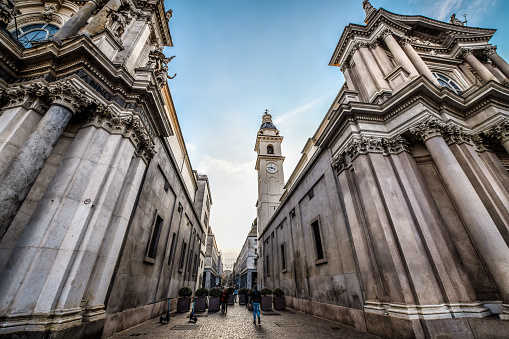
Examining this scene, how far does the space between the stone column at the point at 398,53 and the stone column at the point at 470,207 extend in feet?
15.5

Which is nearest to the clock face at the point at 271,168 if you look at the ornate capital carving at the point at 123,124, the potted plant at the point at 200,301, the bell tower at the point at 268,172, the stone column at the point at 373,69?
the bell tower at the point at 268,172

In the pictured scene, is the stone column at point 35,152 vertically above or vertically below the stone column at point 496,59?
below

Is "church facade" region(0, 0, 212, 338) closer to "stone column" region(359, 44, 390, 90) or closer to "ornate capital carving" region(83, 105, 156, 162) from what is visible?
"ornate capital carving" region(83, 105, 156, 162)

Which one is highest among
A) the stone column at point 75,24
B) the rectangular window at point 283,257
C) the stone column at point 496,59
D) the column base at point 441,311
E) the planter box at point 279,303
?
the stone column at point 496,59

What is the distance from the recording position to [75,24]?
31.3 ft

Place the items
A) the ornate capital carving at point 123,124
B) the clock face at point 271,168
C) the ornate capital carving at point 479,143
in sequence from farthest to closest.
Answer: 1. the clock face at point 271,168
2. the ornate capital carving at point 479,143
3. the ornate capital carving at point 123,124

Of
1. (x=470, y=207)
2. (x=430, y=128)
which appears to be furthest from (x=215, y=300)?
(x=430, y=128)

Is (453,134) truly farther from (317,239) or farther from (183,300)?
(183,300)

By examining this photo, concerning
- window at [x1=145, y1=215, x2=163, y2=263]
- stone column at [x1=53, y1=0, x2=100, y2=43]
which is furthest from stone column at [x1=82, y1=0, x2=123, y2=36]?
window at [x1=145, y1=215, x2=163, y2=263]

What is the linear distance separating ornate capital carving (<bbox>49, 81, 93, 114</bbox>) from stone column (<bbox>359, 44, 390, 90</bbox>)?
46.4ft

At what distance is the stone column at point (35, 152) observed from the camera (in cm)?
517

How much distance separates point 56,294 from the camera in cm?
504

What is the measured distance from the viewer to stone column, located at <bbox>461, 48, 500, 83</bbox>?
1317cm

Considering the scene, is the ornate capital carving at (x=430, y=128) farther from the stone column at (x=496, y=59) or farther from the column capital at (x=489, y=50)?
the column capital at (x=489, y=50)
